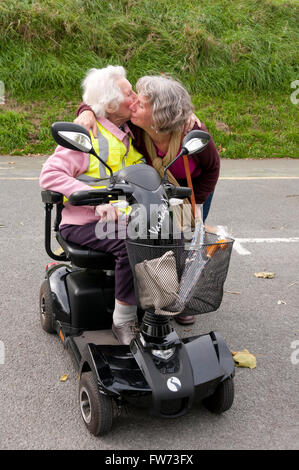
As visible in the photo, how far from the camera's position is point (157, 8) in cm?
1203

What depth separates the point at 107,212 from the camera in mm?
2668

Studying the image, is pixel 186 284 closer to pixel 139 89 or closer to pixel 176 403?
pixel 176 403

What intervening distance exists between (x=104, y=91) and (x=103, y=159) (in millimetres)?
380

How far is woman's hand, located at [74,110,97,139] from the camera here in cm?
288

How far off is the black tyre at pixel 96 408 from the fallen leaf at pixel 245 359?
0.99 meters

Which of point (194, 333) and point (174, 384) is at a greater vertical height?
point (174, 384)

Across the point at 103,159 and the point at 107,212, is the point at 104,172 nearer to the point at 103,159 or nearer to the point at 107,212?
the point at 103,159

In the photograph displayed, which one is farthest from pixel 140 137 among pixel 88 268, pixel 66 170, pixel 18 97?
pixel 18 97

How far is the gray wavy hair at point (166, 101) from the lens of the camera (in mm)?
2795

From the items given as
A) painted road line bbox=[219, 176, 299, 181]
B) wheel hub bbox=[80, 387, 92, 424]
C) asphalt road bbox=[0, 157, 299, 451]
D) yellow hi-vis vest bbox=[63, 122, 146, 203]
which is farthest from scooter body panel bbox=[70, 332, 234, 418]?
painted road line bbox=[219, 176, 299, 181]

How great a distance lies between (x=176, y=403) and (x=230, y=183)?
17.9ft

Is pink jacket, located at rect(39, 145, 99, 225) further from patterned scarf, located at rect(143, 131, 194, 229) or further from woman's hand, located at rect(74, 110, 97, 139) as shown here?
patterned scarf, located at rect(143, 131, 194, 229)

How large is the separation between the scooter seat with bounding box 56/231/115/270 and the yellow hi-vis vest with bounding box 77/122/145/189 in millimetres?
335

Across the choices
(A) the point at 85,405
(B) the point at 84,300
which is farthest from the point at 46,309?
(A) the point at 85,405
